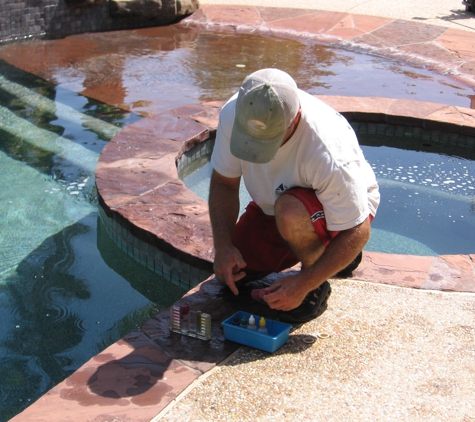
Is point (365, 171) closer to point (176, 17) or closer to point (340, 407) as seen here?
point (340, 407)

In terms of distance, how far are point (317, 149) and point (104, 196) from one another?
1.66 metres

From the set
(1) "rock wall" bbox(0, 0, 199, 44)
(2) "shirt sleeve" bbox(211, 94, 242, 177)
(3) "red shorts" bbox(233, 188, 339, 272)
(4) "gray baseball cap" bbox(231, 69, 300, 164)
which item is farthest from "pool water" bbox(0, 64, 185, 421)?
(1) "rock wall" bbox(0, 0, 199, 44)

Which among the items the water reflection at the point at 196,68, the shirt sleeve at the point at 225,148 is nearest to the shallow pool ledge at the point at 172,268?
the shirt sleeve at the point at 225,148

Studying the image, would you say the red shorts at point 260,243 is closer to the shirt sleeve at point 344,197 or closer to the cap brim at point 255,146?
the shirt sleeve at point 344,197

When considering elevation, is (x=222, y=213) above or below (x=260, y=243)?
above

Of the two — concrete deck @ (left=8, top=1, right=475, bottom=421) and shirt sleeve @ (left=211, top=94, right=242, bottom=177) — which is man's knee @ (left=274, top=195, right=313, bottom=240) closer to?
shirt sleeve @ (left=211, top=94, right=242, bottom=177)

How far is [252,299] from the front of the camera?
8.86ft

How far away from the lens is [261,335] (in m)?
2.34

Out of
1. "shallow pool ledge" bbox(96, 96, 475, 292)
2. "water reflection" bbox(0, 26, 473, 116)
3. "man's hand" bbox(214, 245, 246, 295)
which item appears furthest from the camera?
"water reflection" bbox(0, 26, 473, 116)

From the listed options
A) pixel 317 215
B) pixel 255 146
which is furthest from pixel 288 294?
pixel 255 146

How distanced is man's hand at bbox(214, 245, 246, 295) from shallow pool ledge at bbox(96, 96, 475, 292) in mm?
499

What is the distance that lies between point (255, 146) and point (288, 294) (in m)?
0.53

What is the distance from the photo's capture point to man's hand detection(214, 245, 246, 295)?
2436mm

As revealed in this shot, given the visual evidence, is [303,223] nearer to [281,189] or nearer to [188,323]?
[281,189]
